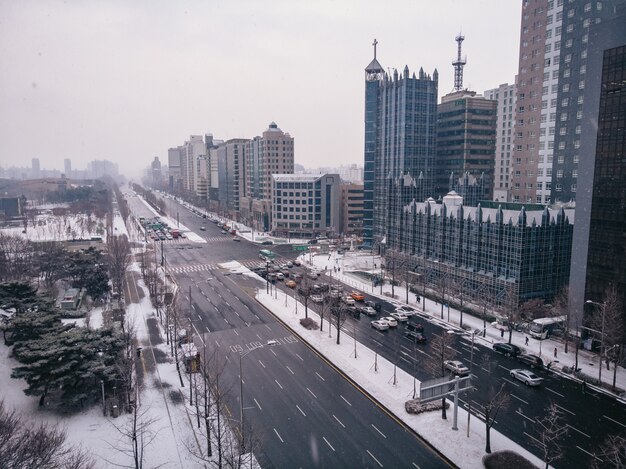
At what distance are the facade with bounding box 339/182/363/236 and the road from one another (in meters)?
72.0

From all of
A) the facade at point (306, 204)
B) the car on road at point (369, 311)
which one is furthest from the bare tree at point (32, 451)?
the facade at point (306, 204)

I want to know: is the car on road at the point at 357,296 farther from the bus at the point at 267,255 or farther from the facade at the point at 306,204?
the facade at the point at 306,204

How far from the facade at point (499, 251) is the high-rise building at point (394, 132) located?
23.0 m

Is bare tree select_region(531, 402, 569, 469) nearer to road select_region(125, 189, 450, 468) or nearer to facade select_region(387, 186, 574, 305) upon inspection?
road select_region(125, 189, 450, 468)

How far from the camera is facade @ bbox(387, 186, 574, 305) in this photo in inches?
2235

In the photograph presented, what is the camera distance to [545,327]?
49.5m

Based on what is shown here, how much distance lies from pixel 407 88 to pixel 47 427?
8686 centimetres

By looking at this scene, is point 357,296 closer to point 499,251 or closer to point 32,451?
point 499,251

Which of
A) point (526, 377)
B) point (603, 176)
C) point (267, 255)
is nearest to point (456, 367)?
point (526, 377)

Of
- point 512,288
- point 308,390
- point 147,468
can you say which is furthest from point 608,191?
point 147,468

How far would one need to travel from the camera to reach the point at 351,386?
3738 cm

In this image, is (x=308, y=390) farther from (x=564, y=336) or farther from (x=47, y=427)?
(x=564, y=336)

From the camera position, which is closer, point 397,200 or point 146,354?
point 146,354

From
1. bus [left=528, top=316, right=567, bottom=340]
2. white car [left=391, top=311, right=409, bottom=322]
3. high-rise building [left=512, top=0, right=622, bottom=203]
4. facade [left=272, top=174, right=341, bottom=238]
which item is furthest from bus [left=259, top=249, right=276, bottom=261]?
bus [left=528, top=316, right=567, bottom=340]
